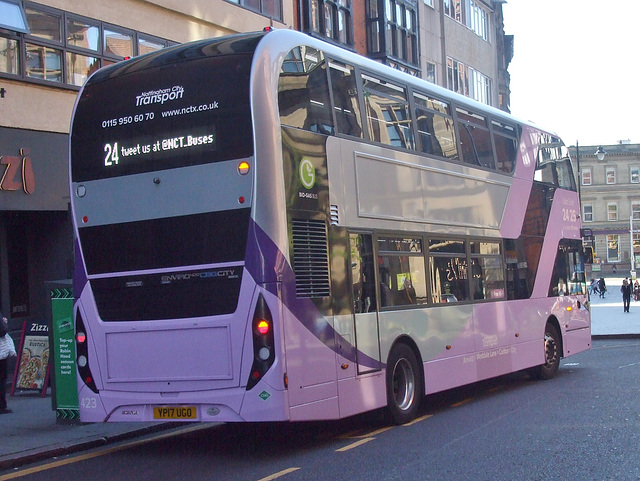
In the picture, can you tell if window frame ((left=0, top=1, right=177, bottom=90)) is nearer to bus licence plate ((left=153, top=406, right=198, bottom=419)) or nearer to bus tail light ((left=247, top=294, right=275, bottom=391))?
bus licence plate ((left=153, top=406, right=198, bottom=419))

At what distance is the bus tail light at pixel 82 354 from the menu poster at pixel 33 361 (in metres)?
5.33

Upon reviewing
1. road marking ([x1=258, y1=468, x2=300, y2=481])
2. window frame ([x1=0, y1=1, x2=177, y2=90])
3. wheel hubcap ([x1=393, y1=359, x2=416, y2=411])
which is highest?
window frame ([x1=0, y1=1, x2=177, y2=90])

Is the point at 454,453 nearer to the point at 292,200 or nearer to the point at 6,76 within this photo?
the point at 292,200

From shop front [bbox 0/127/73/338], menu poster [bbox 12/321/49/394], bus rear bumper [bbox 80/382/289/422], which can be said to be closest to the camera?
bus rear bumper [bbox 80/382/289/422]

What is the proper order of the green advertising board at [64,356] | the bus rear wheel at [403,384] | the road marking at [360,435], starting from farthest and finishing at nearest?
the green advertising board at [64,356]
the bus rear wheel at [403,384]
the road marking at [360,435]

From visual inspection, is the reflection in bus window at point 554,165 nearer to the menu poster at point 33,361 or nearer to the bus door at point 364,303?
the bus door at point 364,303

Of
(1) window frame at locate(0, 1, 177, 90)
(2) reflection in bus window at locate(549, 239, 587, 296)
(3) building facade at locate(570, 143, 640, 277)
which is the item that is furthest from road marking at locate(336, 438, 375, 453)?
(3) building facade at locate(570, 143, 640, 277)

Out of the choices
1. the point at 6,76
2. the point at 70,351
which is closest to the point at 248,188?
the point at 70,351

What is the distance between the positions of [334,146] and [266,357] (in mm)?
2575

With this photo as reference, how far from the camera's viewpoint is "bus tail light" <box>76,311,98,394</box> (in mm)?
9758

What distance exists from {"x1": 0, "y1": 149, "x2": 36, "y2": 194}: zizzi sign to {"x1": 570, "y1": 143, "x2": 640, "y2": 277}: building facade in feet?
303

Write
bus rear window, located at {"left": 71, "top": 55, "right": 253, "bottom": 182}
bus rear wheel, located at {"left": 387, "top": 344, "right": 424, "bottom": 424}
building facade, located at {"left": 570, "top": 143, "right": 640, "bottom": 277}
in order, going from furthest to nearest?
building facade, located at {"left": 570, "top": 143, "right": 640, "bottom": 277}, bus rear wheel, located at {"left": 387, "top": 344, "right": 424, "bottom": 424}, bus rear window, located at {"left": 71, "top": 55, "right": 253, "bottom": 182}

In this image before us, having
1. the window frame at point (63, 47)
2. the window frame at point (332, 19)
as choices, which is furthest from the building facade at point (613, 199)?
the window frame at point (63, 47)

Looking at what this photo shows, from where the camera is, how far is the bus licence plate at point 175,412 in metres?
9.07
